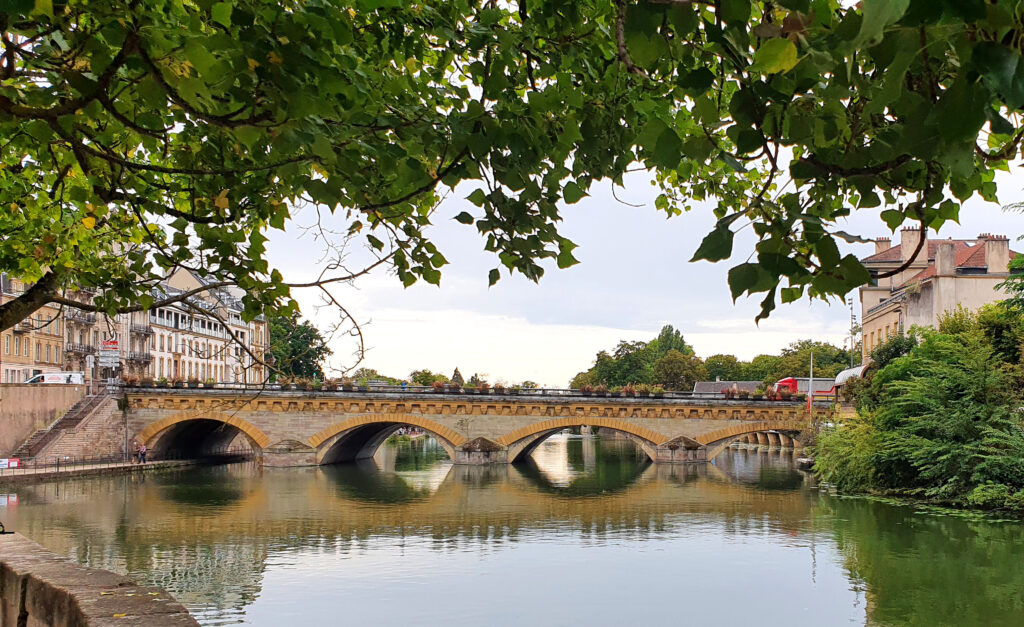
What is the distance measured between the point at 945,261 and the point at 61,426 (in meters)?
39.2

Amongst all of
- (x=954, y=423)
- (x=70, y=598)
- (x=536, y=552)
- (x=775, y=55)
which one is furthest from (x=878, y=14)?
(x=954, y=423)

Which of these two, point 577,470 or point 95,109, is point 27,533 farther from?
point 577,470

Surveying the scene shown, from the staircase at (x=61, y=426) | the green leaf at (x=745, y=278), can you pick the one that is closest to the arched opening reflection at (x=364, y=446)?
the staircase at (x=61, y=426)

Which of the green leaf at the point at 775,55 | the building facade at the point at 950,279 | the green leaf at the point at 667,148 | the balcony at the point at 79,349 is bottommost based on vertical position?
the green leaf at the point at 667,148

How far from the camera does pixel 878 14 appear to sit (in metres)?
1.43

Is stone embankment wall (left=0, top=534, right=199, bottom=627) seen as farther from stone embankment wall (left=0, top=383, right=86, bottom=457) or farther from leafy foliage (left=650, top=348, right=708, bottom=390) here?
leafy foliage (left=650, top=348, right=708, bottom=390)

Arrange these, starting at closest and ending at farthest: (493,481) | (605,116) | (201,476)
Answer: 1. (605,116)
2. (493,481)
3. (201,476)

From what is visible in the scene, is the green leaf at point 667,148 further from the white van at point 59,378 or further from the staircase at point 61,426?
the white van at point 59,378

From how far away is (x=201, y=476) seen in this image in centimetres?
3938

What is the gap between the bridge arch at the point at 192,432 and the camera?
144ft

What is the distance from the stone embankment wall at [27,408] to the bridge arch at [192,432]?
3.78 m

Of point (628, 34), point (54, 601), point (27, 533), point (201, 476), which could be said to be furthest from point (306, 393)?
point (628, 34)

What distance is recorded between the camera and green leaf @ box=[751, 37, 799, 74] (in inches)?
78.2

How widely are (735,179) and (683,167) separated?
212cm
